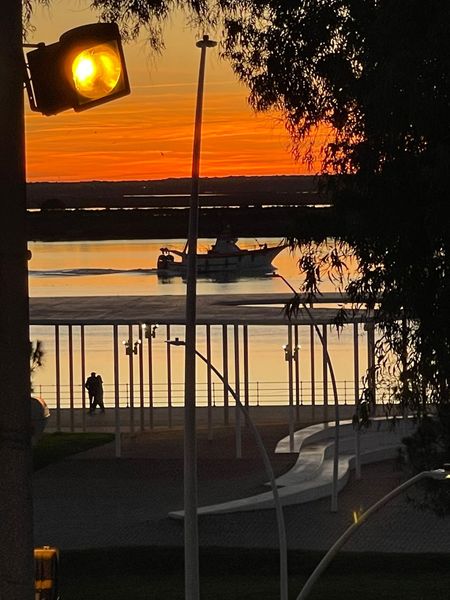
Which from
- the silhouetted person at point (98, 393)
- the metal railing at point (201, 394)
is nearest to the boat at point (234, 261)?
the metal railing at point (201, 394)

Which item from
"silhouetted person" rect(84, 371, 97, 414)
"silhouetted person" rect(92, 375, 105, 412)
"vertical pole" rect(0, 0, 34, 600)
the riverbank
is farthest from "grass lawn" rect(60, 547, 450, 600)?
the riverbank

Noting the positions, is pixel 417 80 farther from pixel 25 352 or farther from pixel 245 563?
pixel 245 563

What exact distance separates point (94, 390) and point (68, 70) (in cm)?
4311

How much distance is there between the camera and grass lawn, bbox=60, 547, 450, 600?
23922mm

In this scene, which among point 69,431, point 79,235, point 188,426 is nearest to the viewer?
point 188,426

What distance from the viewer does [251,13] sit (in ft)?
53.7

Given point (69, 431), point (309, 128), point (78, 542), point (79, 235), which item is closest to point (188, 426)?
point (309, 128)

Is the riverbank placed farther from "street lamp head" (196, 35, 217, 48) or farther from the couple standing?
"street lamp head" (196, 35, 217, 48)

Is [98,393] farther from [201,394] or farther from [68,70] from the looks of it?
[68,70]

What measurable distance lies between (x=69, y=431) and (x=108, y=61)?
40263mm

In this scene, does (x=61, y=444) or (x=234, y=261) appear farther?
(x=234, y=261)

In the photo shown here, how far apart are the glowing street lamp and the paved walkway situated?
20.3 m

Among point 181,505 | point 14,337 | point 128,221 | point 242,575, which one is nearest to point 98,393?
point 181,505

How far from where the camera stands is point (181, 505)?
32.8 m
